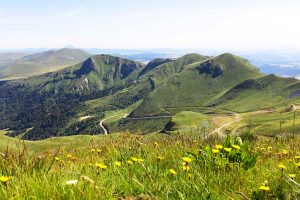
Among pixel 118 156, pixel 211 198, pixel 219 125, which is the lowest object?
pixel 219 125

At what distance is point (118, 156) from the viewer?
8469mm

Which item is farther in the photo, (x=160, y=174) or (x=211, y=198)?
(x=160, y=174)

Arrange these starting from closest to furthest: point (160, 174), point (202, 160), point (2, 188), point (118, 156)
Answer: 1. point (2, 188)
2. point (160, 174)
3. point (202, 160)
4. point (118, 156)

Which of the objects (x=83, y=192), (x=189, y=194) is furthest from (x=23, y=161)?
(x=189, y=194)

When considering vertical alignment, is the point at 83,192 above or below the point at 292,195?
above

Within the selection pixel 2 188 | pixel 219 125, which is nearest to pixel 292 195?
pixel 2 188

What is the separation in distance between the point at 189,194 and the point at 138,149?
3638mm

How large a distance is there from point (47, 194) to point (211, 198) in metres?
2.31

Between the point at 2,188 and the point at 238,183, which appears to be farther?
the point at 238,183

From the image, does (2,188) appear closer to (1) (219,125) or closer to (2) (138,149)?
(2) (138,149)

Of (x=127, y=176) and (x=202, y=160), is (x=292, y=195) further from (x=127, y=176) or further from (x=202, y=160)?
(x=127, y=176)

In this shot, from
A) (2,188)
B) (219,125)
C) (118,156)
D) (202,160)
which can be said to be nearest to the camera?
(2,188)

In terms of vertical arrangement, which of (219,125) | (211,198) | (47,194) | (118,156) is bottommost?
(219,125)

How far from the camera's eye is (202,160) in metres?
7.09
